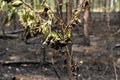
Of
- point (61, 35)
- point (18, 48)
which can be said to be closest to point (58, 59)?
point (18, 48)

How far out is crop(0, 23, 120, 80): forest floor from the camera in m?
8.11

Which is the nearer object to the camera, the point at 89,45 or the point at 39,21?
the point at 39,21

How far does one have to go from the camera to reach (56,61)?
29.1 feet

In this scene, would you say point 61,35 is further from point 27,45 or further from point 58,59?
point 27,45

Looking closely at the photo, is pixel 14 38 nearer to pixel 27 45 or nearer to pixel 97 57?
pixel 27 45

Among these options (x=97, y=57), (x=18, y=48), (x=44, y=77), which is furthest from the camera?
(x=18, y=48)

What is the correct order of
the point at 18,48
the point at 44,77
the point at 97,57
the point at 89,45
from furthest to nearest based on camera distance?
1. the point at 89,45
2. the point at 18,48
3. the point at 97,57
4. the point at 44,77

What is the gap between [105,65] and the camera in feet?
30.0

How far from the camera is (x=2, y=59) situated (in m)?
9.41

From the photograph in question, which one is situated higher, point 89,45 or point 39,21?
point 39,21

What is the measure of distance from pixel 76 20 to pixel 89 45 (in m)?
9.52

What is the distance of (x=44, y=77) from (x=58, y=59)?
1.28m

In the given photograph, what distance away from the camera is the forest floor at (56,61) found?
26.6ft

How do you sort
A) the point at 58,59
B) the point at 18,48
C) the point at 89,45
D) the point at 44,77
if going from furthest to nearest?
the point at 89,45 < the point at 18,48 < the point at 58,59 < the point at 44,77
